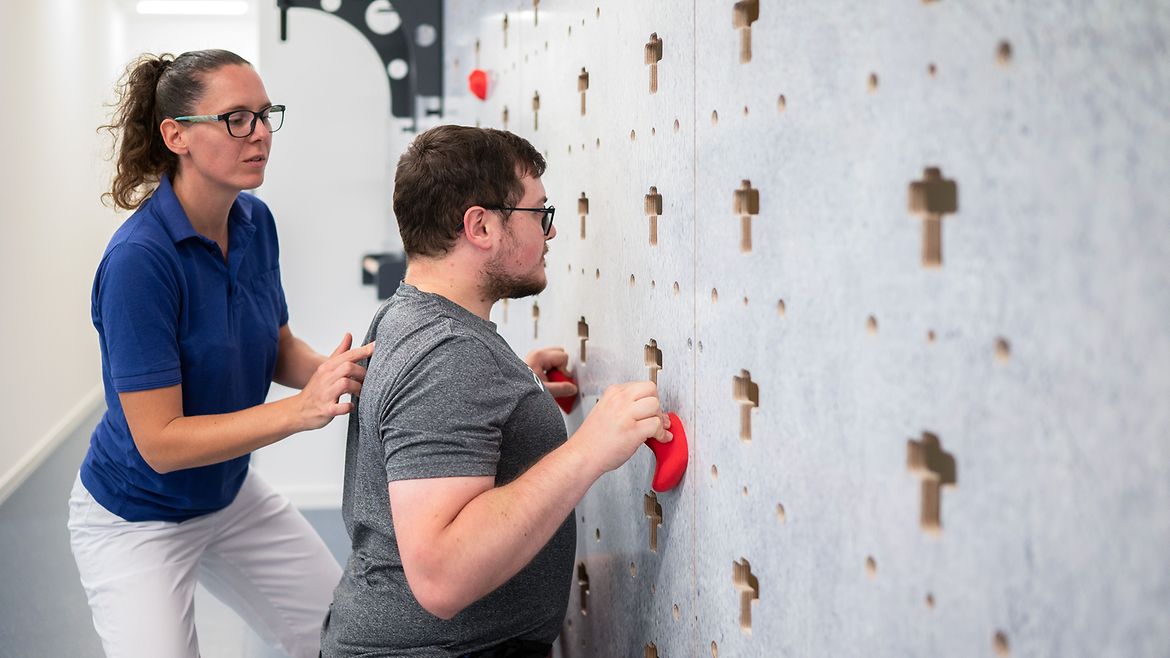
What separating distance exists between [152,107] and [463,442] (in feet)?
3.55

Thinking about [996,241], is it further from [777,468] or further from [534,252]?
[534,252]

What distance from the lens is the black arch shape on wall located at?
312cm

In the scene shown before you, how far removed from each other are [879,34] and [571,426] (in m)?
1.23

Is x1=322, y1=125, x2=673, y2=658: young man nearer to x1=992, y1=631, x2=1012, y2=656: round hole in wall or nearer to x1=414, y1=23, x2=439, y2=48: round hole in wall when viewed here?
x1=992, y1=631, x2=1012, y2=656: round hole in wall

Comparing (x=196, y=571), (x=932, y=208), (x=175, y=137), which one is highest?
(x=175, y=137)

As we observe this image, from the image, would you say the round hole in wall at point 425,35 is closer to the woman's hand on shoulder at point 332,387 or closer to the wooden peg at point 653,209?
the woman's hand on shoulder at point 332,387

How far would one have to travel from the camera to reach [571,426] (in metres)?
2.00

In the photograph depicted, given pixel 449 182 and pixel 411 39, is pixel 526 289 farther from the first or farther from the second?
pixel 411 39

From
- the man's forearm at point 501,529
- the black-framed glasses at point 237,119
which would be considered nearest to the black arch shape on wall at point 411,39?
the black-framed glasses at point 237,119

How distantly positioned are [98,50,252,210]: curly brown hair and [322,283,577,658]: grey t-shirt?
0.61 m

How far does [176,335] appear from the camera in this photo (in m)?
1.78

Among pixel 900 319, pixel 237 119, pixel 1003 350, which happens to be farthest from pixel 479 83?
pixel 1003 350

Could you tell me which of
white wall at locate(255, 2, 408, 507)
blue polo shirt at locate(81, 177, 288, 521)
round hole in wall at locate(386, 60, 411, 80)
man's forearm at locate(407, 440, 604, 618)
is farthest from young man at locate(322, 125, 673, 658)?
white wall at locate(255, 2, 408, 507)

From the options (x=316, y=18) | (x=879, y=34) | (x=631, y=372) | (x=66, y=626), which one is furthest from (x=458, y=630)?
(x=316, y=18)
